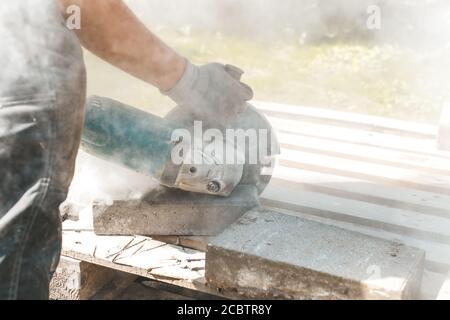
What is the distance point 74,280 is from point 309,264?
864mm

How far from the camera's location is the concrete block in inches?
79.6

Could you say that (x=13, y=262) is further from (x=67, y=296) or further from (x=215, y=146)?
(x=215, y=146)

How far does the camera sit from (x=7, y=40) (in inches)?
64.7

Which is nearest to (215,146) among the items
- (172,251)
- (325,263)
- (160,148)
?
(160,148)

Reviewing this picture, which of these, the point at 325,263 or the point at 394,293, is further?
the point at 325,263

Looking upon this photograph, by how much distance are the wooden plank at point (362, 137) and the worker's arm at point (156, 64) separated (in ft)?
3.23

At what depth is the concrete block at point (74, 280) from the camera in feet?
6.63

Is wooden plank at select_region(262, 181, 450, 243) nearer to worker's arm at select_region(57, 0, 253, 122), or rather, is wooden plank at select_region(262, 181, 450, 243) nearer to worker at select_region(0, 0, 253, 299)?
worker's arm at select_region(57, 0, 253, 122)

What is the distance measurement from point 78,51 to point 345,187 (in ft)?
4.52

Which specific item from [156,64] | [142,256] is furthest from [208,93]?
[142,256]

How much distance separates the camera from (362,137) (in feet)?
10.1

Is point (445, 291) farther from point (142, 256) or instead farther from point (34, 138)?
point (34, 138)

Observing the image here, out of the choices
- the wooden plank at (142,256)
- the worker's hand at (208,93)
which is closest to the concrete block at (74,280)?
the wooden plank at (142,256)

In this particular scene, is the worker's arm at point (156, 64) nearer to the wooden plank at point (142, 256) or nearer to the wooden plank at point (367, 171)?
the wooden plank at point (142, 256)
